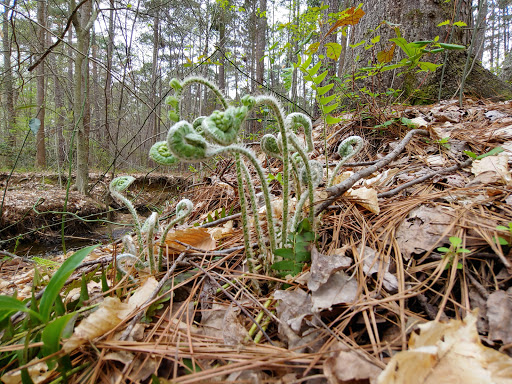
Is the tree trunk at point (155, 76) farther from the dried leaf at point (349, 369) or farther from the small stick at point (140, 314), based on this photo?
the dried leaf at point (349, 369)

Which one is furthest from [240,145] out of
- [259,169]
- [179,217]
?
[179,217]

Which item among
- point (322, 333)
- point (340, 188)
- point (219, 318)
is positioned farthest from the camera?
point (340, 188)

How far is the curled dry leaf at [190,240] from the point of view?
4.10 ft

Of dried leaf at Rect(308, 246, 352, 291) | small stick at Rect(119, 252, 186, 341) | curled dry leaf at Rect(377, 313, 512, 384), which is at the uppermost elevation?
dried leaf at Rect(308, 246, 352, 291)

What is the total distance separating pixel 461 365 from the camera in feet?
1.79

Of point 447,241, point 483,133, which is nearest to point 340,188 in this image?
point 447,241

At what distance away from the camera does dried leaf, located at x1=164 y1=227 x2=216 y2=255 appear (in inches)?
49.2

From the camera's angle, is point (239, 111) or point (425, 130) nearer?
point (239, 111)

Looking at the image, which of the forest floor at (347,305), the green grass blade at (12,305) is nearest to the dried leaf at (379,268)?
the forest floor at (347,305)

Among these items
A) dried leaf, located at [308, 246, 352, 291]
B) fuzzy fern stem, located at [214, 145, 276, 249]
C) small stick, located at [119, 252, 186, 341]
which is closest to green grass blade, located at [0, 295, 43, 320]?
small stick, located at [119, 252, 186, 341]

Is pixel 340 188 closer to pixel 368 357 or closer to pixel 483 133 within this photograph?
pixel 368 357

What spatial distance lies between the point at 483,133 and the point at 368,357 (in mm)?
1851

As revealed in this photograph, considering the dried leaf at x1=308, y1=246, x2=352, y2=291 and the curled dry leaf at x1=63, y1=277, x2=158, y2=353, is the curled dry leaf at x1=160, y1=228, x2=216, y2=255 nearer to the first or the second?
the curled dry leaf at x1=63, y1=277, x2=158, y2=353

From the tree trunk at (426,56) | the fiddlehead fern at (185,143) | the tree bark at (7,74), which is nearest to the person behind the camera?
the fiddlehead fern at (185,143)
